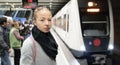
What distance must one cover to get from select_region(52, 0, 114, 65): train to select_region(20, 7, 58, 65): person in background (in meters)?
8.62

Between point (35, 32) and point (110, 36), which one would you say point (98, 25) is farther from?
point (35, 32)

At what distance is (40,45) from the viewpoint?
10.7ft

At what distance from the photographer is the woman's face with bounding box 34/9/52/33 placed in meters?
3.26

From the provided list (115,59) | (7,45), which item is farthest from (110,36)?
(7,45)

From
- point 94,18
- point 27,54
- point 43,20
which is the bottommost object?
point 94,18

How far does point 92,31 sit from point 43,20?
9.17 metres

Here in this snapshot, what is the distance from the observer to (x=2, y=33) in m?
7.85

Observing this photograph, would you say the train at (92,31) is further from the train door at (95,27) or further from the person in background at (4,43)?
the person in background at (4,43)

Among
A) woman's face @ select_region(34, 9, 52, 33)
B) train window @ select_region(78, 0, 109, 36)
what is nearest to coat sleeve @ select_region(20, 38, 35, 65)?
woman's face @ select_region(34, 9, 52, 33)

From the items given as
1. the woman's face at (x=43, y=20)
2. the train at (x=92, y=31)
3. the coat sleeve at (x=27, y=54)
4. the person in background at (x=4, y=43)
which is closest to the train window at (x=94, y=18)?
the train at (x=92, y=31)

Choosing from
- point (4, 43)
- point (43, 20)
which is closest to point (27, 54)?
point (43, 20)

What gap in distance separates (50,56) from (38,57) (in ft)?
0.40

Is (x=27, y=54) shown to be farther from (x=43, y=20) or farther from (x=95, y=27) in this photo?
(x=95, y=27)

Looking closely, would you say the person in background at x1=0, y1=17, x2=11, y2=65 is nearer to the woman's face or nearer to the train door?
the train door
